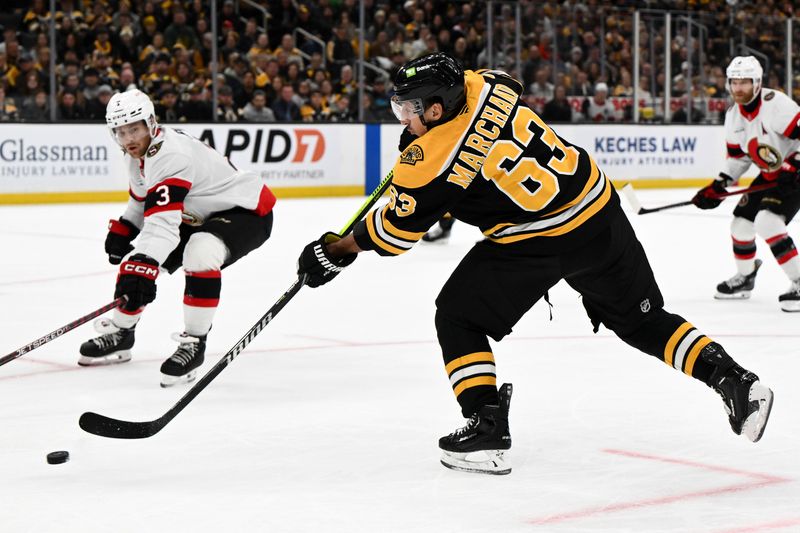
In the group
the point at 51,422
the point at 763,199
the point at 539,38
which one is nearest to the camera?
the point at 51,422

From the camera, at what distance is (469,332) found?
8.77 feet

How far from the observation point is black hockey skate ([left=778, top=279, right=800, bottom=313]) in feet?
16.5

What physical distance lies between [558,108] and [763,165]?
25.7ft

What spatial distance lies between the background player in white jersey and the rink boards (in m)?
6.78

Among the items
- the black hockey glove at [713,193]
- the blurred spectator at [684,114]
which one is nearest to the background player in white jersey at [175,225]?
the black hockey glove at [713,193]

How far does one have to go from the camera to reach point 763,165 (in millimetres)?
5297

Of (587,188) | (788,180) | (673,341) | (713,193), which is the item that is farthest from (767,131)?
(587,188)

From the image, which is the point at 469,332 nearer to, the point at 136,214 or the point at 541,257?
the point at 541,257

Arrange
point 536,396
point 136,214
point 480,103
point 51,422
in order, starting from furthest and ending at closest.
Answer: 1. point 136,214
2. point 536,396
3. point 51,422
4. point 480,103

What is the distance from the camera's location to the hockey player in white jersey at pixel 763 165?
5.16 m

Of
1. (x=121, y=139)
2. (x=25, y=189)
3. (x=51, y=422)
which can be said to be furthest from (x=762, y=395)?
(x=25, y=189)

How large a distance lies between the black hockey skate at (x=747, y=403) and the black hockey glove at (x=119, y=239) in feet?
6.75

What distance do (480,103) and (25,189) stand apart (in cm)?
847

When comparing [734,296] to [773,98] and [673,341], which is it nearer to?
[773,98]
